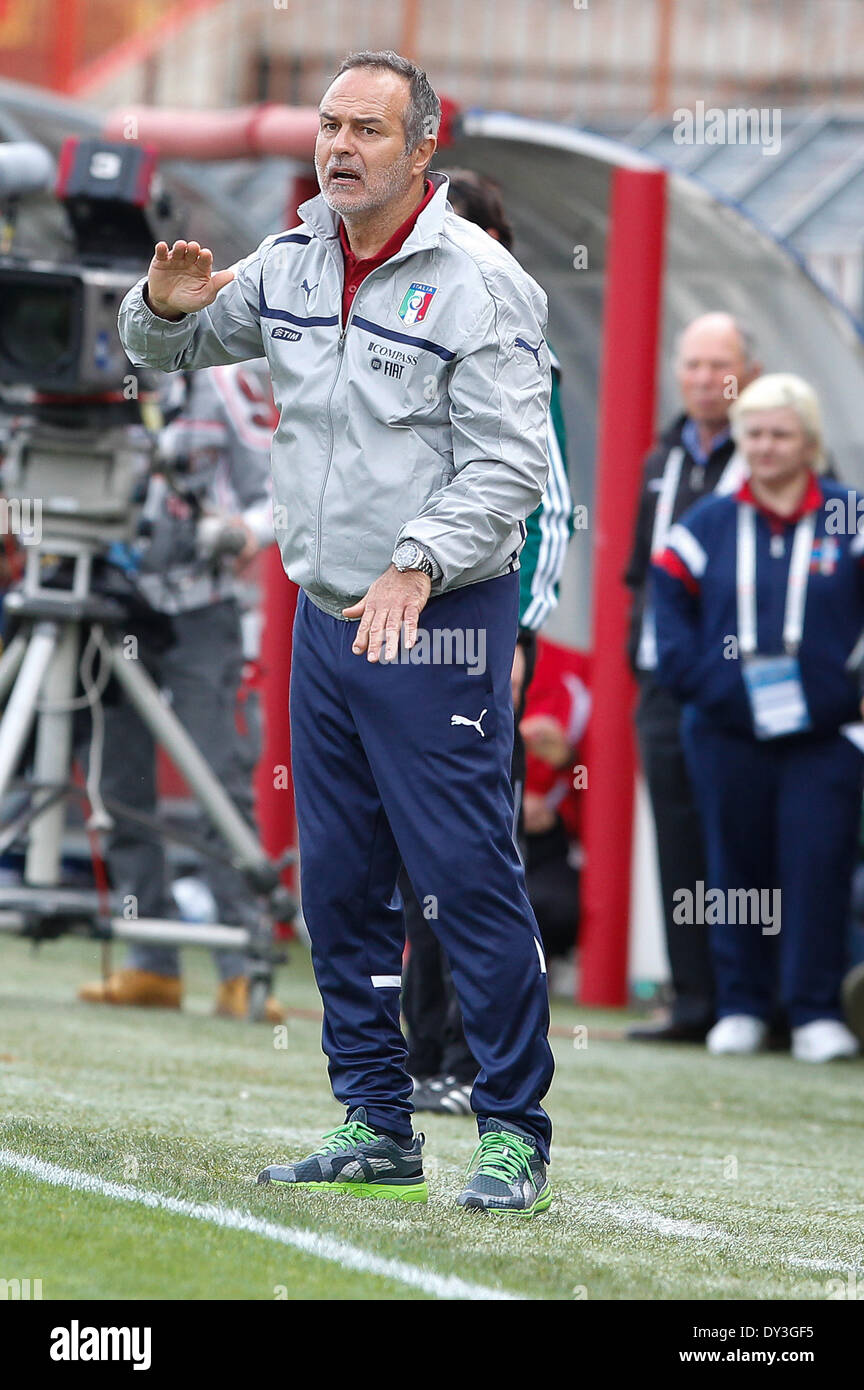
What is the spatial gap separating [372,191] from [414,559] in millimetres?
570

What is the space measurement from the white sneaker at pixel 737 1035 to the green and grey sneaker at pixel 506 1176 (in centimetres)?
359

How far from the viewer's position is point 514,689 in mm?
5023

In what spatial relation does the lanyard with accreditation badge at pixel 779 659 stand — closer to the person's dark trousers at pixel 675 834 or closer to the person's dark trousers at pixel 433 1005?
the person's dark trousers at pixel 675 834

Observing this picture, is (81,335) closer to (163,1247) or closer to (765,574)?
(765,574)

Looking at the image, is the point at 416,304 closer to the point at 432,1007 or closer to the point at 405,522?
the point at 405,522

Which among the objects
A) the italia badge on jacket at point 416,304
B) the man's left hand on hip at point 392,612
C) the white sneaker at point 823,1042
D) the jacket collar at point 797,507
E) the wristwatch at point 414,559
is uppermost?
the jacket collar at point 797,507

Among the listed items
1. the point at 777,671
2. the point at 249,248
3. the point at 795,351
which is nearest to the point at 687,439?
the point at 777,671

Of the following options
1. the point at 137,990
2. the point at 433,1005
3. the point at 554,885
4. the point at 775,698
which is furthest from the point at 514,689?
the point at 554,885

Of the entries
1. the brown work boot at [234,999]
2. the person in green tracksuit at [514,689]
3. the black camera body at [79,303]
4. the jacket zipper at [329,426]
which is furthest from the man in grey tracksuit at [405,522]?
the brown work boot at [234,999]

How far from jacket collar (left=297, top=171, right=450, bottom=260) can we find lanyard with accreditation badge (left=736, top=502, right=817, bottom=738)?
11.6 feet

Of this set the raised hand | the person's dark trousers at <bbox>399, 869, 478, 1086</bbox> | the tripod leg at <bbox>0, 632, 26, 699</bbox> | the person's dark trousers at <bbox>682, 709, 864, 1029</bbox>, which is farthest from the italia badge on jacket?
the person's dark trousers at <bbox>682, 709, 864, 1029</bbox>

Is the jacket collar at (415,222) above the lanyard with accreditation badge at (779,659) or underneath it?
above

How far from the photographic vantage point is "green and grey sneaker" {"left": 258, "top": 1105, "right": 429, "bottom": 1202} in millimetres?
3717

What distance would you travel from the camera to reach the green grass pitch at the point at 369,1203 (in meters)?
3.06
